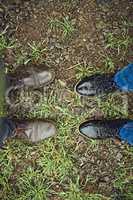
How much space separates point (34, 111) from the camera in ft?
10.2

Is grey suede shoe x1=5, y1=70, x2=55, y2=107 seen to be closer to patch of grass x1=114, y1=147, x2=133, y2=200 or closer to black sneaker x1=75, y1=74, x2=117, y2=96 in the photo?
black sneaker x1=75, y1=74, x2=117, y2=96

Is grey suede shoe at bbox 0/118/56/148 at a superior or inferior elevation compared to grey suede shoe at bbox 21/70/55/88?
inferior

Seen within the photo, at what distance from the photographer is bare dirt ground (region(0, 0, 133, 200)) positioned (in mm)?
3084

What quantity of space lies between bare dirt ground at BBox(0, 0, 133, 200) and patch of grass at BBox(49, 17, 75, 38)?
0.05 feet

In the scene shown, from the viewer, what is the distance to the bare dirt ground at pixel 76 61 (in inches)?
121

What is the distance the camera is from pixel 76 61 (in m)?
3.11

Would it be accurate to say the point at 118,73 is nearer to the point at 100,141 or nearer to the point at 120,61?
the point at 120,61

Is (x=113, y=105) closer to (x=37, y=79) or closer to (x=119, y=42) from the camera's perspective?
(x=119, y=42)

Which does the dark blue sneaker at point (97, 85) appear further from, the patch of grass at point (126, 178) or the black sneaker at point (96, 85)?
the patch of grass at point (126, 178)

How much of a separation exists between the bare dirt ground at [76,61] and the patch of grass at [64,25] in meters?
0.01

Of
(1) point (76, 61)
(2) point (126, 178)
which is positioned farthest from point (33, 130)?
(2) point (126, 178)

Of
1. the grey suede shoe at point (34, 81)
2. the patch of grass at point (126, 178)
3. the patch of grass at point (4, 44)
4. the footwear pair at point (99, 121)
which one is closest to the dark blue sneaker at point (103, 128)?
the footwear pair at point (99, 121)

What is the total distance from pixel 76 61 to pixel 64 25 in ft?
0.79

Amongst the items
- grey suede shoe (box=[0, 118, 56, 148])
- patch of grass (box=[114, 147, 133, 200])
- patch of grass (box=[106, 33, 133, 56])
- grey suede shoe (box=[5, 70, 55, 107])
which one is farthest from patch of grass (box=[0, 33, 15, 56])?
patch of grass (box=[114, 147, 133, 200])
